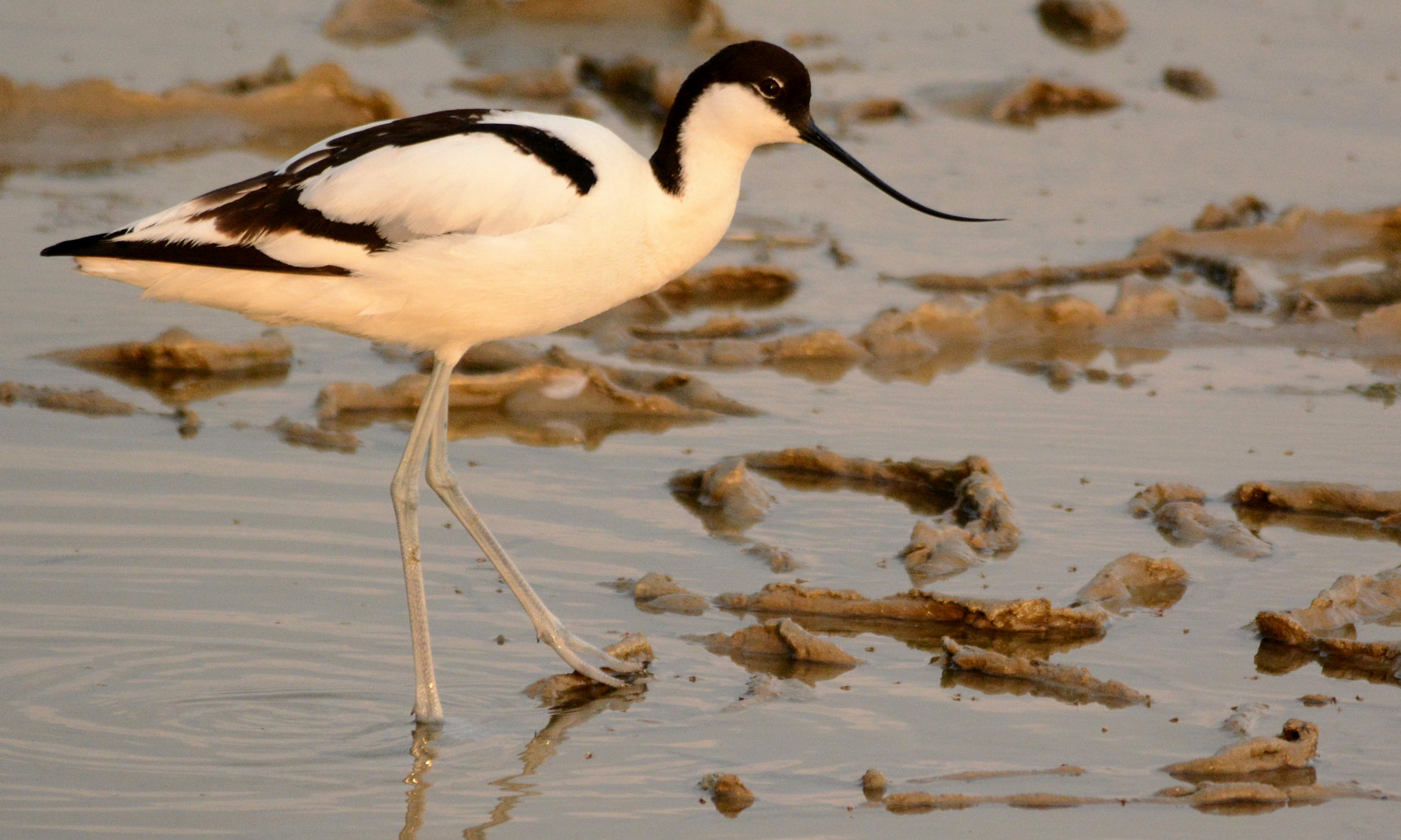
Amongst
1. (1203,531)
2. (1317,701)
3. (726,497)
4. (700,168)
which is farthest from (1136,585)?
(700,168)

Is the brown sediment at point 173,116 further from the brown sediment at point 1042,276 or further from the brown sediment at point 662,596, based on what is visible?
the brown sediment at point 662,596

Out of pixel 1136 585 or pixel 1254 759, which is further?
pixel 1136 585

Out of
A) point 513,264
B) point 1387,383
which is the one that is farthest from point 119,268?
point 1387,383

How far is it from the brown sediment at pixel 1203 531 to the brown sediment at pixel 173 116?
17.9ft

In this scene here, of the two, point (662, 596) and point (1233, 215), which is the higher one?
point (1233, 215)

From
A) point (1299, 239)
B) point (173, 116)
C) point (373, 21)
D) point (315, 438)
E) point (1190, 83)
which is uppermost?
point (373, 21)

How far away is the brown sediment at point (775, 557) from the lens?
520 centimetres

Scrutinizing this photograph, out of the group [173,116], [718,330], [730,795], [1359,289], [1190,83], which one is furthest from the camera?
[1190,83]

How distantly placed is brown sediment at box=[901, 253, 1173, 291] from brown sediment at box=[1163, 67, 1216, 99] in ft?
12.7

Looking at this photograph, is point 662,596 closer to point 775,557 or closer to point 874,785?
point 775,557

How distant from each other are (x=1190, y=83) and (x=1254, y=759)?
881 centimetres

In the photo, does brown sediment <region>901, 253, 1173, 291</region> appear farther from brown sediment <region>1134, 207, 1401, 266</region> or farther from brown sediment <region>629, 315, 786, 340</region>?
brown sediment <region>629, 315, 786, 340</region>

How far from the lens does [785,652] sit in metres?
4.63

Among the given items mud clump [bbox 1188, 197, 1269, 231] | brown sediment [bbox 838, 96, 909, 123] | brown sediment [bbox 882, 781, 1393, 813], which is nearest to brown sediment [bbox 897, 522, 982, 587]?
brown sediment [bbox 882, 781, 1393, 813]
